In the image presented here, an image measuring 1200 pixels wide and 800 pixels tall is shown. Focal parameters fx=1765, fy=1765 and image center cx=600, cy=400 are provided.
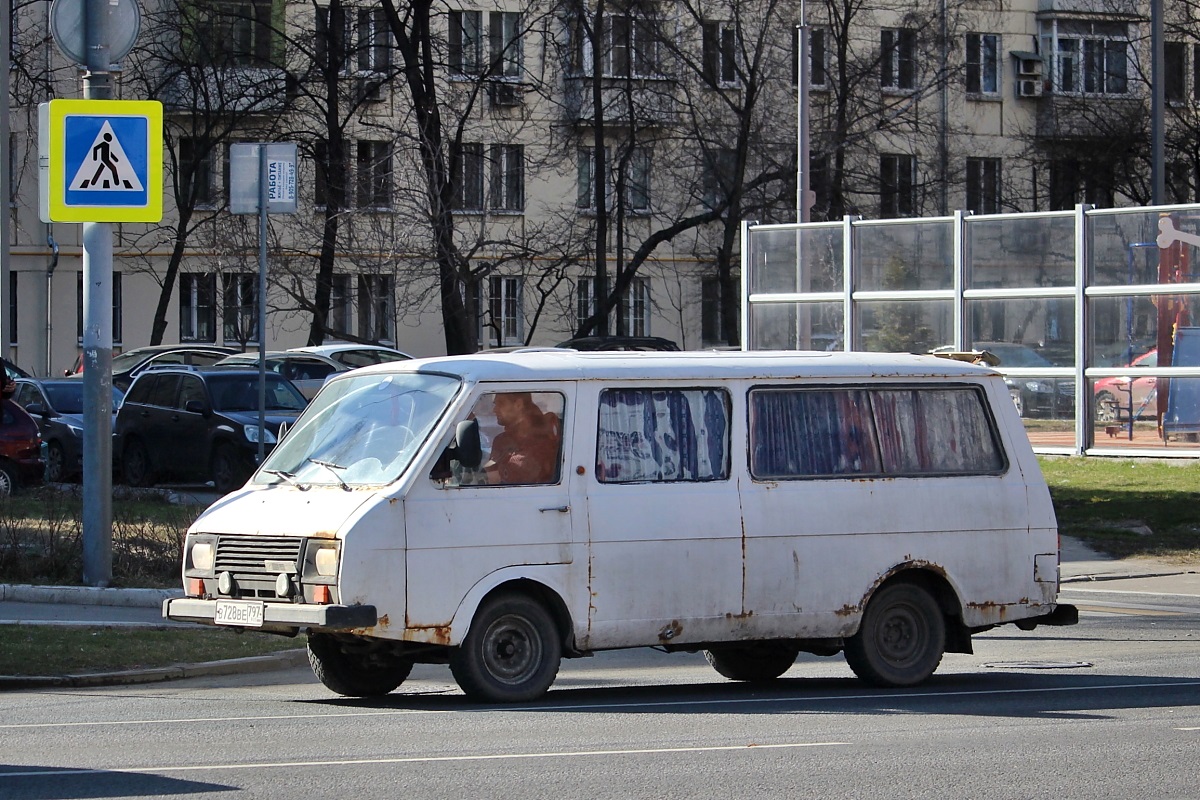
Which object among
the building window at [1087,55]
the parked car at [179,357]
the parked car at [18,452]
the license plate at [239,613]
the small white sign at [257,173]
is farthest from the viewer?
the building window at [1087,55]

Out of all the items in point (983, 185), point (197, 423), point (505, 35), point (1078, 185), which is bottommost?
point (197, 423)

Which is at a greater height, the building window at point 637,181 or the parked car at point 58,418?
the building window at point 637,181

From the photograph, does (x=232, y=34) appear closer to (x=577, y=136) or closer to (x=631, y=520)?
(x=577, y=136)

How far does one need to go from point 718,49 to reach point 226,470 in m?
26.1

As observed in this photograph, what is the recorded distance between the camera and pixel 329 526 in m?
9.22

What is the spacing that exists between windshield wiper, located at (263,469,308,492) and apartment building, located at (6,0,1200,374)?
78.7ft

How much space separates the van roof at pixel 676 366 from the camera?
9859mm

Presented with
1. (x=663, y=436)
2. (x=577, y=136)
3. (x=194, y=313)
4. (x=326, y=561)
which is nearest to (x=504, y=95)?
(x=577, y=136)

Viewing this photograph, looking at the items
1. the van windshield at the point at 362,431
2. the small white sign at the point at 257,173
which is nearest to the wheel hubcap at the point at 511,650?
the van windshield at the point at 362,431

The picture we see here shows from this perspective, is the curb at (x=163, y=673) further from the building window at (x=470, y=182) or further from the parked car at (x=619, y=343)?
the parked car at (x=619, y=343)

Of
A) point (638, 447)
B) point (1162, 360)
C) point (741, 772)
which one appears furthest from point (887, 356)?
point (1162, 360)

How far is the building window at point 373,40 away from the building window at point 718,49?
8100mm

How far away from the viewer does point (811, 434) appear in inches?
418

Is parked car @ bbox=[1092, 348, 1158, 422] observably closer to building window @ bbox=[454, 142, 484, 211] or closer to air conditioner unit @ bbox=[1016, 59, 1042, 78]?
building window @ bbox=[454, 142, 484, 211]
